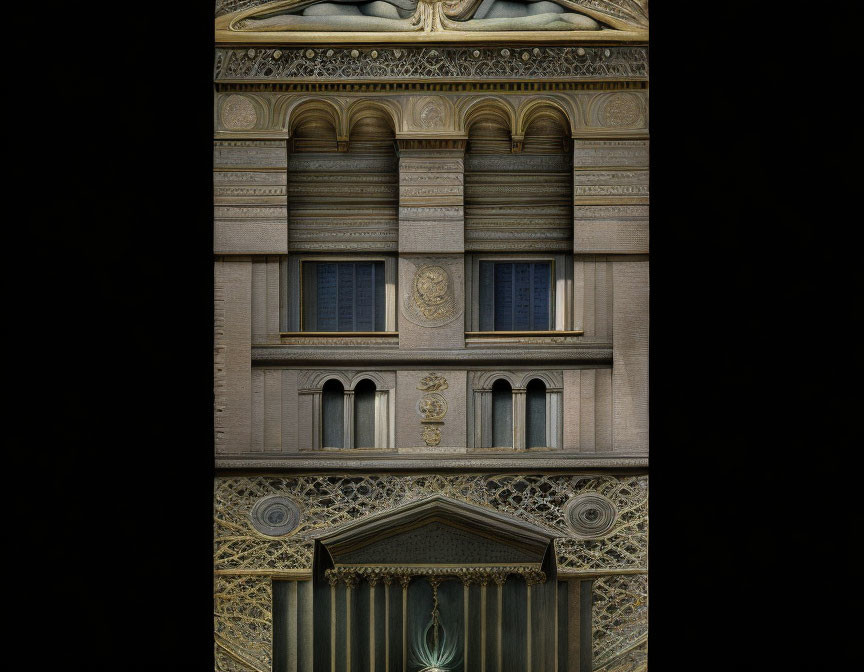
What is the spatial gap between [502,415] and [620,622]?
1785 mm

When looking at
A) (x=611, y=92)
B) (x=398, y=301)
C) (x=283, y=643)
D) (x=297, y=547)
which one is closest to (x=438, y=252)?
(x=398, y=301)

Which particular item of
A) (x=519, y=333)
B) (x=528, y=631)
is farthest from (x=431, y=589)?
(x=519, y=333)

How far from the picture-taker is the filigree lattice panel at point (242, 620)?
845 centimetres

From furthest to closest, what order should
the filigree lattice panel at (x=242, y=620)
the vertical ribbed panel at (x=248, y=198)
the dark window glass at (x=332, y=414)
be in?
the dark window glass at (x=332, y=414) < the vertical ribbed panel at (x=248, y=198) < the filigree lattice panel at (x=242, y=620)

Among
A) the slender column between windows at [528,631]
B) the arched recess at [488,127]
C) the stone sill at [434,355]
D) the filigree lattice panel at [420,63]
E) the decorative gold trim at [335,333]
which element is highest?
the filigree lattice panel at [420,63]

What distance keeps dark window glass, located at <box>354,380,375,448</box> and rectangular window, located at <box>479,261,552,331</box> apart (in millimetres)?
1013

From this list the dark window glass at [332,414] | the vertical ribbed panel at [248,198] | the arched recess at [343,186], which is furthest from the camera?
the arched recess at [343,186]

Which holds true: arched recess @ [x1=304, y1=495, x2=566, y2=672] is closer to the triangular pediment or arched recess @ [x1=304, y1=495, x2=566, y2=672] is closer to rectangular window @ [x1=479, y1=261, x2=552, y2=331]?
the triangular pediment

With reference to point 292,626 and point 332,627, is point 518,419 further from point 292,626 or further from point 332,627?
point 292,626

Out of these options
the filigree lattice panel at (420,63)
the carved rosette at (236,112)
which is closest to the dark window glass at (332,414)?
the carved rosette at (236,112)

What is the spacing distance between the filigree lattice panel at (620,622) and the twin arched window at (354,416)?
2032 mm

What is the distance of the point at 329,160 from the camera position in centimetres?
884

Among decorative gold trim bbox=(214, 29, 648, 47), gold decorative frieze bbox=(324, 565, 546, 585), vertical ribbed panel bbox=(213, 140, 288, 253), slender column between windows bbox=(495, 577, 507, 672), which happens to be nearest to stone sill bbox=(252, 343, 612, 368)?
vertical ribbed panel bbox=(213, 140, 288, 253)

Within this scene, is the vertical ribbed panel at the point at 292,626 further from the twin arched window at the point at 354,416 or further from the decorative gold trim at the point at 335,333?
the decorative gold trim at the point at 335,333
